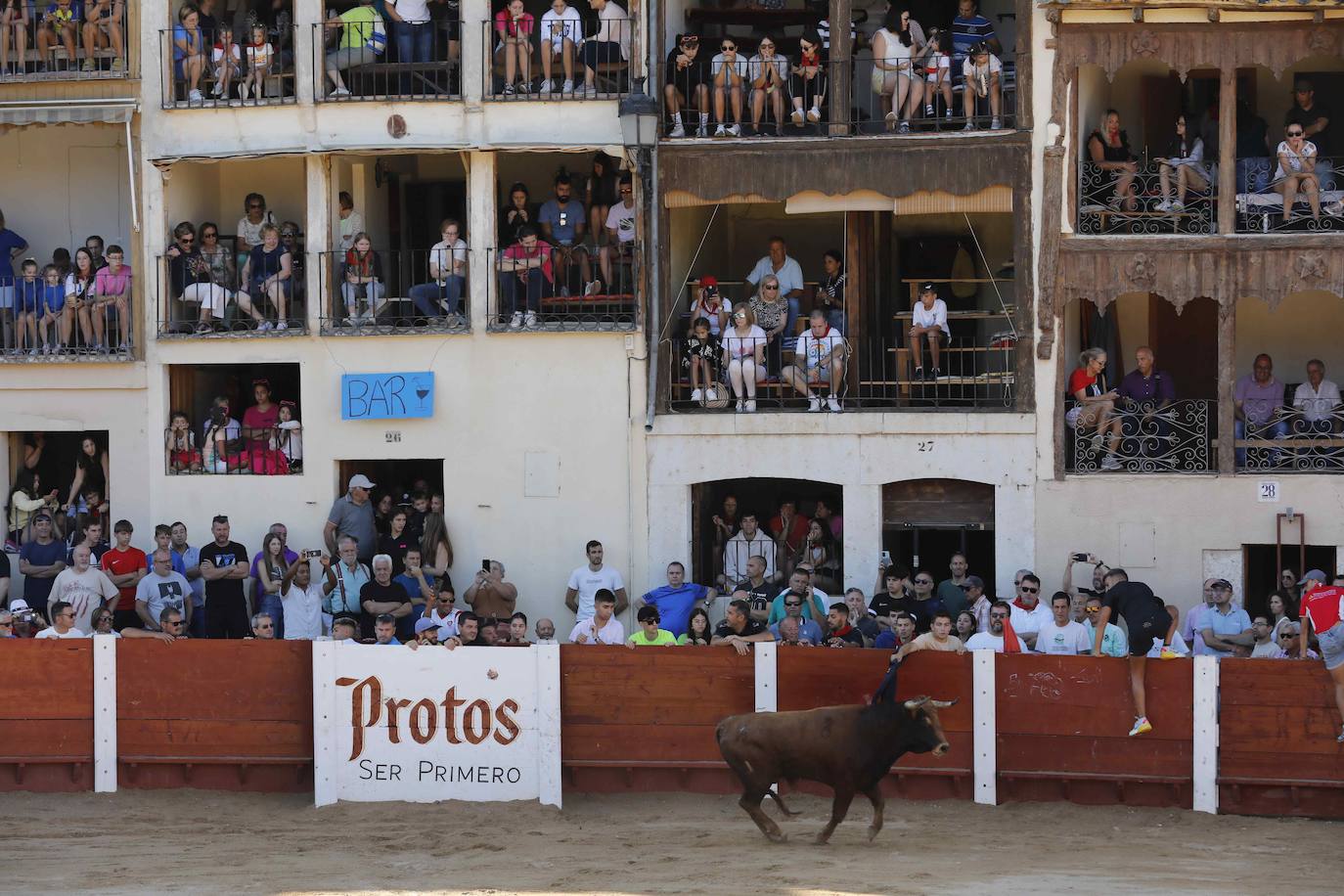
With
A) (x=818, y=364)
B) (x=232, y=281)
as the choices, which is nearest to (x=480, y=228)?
(x=232, y=281)

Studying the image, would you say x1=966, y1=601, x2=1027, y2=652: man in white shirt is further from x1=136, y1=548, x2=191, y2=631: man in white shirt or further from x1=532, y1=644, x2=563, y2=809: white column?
x1=136, y1=548, x2=191, y2=631: man in white shirt

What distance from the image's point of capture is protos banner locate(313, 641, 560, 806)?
1702cm

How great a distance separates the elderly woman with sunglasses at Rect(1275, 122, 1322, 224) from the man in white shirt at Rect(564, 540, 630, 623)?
298 inches

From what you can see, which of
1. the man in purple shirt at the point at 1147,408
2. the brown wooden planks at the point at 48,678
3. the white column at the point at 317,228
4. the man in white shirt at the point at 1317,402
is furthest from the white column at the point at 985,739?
the white column at the point at 317,228

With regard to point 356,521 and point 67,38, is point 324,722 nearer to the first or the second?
point 356,521

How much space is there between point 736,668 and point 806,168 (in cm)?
617

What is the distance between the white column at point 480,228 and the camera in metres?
21.4

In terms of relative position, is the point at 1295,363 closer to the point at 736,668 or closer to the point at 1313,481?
the point at 1313,481

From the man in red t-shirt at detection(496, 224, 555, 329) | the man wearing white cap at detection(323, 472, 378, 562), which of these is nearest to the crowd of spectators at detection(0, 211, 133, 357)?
the man wearing white cap at detection(323, 472, 378, 562)

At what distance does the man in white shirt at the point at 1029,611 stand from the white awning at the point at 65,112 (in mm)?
10718

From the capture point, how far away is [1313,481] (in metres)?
19.8

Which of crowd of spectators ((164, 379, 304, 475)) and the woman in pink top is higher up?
the woman in pink top

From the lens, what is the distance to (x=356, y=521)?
20828mm

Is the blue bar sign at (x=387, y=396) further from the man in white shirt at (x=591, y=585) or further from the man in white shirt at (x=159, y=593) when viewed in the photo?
the man in white shirt at (x=159, y=593)
